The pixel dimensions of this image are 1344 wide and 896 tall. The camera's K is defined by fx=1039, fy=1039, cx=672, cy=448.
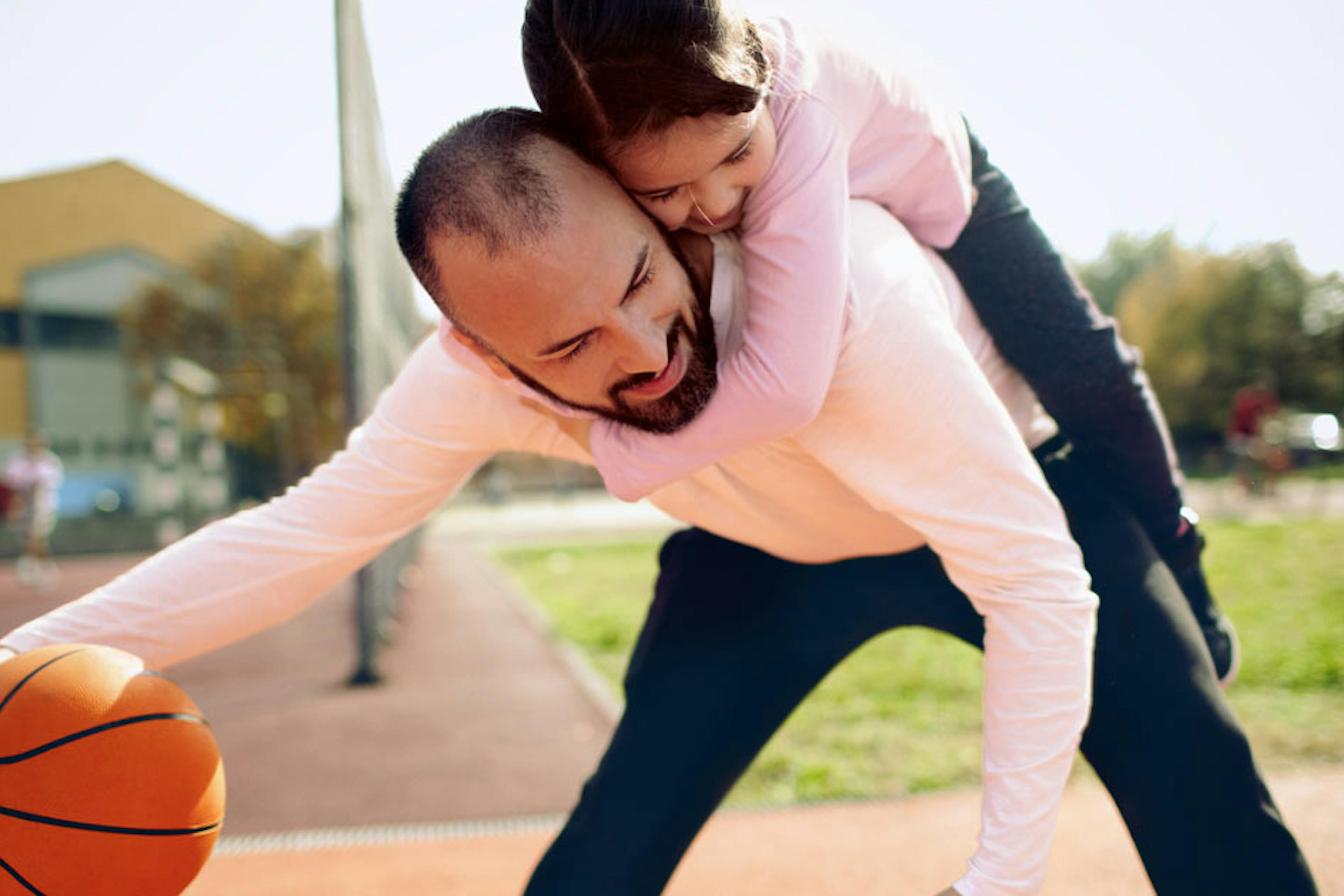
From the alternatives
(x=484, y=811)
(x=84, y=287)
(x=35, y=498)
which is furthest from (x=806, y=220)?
(x=84, y=287)

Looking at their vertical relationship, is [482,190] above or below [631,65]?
below

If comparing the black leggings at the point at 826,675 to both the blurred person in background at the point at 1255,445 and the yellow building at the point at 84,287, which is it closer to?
the blurred person in background at the point at 1255,445

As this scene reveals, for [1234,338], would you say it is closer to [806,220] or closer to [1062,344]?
[1062,344]

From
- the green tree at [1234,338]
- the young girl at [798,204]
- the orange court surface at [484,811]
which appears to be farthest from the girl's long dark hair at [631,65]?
the green tree at [1234,338]

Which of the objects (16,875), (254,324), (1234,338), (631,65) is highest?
(631,65)

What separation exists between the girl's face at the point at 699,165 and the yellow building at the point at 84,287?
94.7ft

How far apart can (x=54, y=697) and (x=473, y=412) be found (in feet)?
2.66

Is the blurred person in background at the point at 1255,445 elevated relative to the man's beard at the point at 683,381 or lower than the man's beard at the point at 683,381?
lower

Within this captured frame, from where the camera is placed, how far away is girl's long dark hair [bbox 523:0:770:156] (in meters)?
1.42

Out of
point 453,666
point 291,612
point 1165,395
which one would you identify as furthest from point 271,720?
point 1165,395

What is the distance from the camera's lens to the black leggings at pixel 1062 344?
1913 millimetres

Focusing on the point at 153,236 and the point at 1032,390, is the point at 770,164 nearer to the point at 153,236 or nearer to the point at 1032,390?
the point at 1032,390

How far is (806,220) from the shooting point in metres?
1.58

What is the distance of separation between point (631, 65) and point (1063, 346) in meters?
0.97
